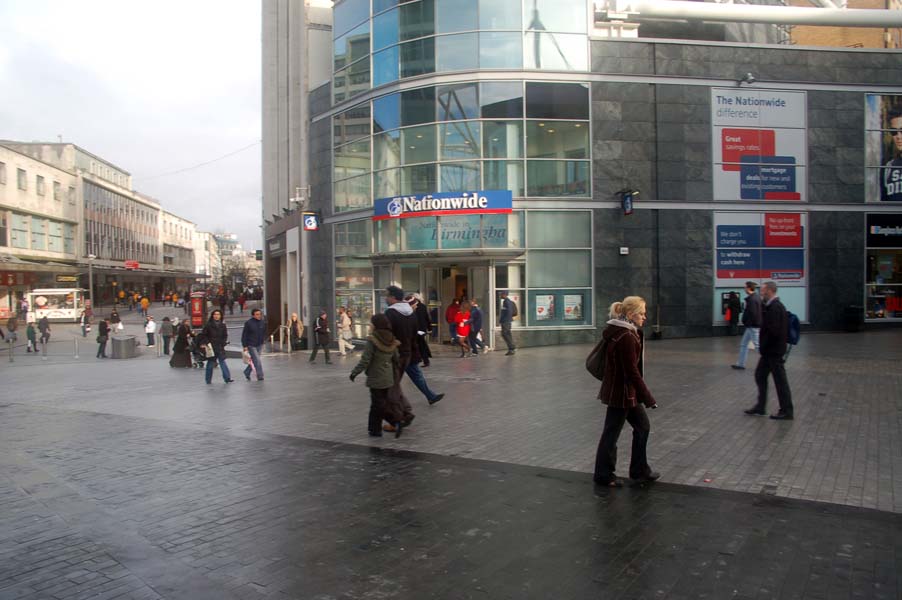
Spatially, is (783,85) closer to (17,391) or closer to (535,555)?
(535,555)

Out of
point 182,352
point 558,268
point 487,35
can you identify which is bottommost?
point 182,352

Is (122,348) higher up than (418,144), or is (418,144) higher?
(418,144)

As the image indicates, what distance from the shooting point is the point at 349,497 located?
5.74 meters

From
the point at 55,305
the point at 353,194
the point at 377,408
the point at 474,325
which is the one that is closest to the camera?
the point at 377,408

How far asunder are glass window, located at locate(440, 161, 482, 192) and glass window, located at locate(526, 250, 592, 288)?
9.39 ft

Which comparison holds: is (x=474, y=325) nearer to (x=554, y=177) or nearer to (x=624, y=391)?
(x=554, y=177)

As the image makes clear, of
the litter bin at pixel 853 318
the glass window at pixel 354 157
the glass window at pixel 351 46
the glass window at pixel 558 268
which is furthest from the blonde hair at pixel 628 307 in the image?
the glass window at pixel 351 46

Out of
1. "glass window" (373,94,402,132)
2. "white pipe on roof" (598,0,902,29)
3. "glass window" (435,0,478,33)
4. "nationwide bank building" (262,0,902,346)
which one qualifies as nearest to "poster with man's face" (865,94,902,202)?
"nationwide bank building" (262,0,902,346)

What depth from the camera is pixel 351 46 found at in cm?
2312

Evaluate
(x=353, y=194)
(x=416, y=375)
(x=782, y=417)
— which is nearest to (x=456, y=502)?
(x=416, y=375)

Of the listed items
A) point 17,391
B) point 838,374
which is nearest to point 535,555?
point 838,374

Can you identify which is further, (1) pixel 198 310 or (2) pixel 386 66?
(1) pixel 198 310

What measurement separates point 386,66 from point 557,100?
19.2ft

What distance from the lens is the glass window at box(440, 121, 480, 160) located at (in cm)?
2036
